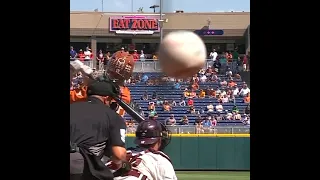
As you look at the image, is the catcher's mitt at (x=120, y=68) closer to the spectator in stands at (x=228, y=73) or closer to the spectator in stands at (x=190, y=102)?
the spectator in stands at (x=190, y=102)

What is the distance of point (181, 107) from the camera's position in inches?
587

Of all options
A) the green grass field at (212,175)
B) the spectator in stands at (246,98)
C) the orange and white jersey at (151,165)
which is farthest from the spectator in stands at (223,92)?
the orange and white jersey at (151,165)

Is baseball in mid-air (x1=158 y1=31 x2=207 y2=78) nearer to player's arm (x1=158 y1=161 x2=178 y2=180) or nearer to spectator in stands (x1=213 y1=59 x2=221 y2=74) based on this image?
player's arm (x1=158 y1=161 x2=178 y2=180)

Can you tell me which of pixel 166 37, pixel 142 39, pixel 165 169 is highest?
pixel 142 39

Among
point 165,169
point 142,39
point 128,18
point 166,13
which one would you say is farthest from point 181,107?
point 166,13

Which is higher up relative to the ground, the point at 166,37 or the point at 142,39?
the point at 142,39

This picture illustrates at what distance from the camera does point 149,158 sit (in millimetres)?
4125

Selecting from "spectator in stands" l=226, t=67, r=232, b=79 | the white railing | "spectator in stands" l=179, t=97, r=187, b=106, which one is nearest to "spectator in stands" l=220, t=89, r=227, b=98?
"spectator in stands" l=226, t=67, r=232, b=79

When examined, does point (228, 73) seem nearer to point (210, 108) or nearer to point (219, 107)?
point (219, 107)
